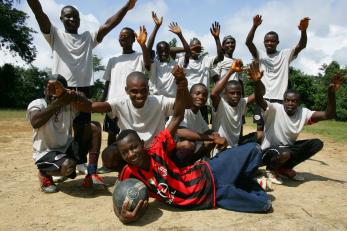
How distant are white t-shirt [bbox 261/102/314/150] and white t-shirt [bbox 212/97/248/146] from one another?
0.38m

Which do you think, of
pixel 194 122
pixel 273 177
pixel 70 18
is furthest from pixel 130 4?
pixel 273 177

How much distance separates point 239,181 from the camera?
150 inches

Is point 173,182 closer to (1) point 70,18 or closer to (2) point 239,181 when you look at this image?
(2) point 239,181

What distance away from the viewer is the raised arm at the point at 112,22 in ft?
16.3

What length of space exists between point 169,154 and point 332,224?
5.64 feet

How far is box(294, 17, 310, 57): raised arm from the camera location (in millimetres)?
5924

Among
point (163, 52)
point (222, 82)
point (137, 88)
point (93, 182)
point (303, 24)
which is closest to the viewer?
point (137, 88)

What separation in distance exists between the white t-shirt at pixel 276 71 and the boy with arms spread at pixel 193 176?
2.63 meters

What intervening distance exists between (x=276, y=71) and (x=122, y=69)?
264 cm

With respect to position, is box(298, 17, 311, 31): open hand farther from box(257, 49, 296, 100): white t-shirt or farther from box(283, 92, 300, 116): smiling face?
box(283, 92, 300, 116): smiling face

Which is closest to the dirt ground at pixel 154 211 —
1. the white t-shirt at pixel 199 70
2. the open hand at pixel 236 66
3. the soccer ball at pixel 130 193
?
the soccer ball at pixel 130 193

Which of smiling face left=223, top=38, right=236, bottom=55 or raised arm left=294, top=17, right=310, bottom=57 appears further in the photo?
smiling face left=223, top=38, right=236, bottom=55

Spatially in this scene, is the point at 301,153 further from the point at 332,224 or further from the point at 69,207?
the point at 69,207

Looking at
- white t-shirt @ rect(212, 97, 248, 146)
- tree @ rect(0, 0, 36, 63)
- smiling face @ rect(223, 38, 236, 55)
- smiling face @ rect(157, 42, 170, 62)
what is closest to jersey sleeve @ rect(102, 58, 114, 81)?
smiling face @ rect(157, 42, 170, 62)
